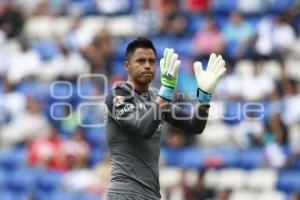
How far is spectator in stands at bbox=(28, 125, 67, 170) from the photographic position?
14531 millimetres

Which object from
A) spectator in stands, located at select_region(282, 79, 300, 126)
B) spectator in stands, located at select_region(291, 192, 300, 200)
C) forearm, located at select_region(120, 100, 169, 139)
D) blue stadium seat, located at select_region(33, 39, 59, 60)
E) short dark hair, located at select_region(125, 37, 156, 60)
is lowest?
Answer: spectator in stands, located at select_region(291, 192, 300, 200)

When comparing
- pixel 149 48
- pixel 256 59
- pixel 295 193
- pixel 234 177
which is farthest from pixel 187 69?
pixel 149 48

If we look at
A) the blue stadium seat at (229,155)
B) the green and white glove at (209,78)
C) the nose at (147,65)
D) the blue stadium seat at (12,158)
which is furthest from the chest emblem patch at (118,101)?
the blue stadium seat at (12,158)

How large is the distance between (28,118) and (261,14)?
4479 mm

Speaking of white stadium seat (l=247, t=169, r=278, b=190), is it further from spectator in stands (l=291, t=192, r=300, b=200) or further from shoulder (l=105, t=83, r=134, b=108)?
shoulder (l=105, t=83, r=134, b=108)

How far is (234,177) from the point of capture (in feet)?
42.4

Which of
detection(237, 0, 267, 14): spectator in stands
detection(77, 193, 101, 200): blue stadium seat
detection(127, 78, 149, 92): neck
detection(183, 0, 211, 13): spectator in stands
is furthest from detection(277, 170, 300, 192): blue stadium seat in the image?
detection(127, 78, 149, 92): neck

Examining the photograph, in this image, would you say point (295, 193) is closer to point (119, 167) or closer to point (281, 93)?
point (281, 93)

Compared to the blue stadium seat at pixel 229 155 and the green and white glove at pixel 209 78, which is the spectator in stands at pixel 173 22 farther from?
the green and white glove at pixel 209 78

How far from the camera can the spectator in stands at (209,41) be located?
14.1 m

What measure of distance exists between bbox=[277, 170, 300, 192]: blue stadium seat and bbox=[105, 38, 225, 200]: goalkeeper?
612 centimetres

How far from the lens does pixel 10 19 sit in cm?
1794

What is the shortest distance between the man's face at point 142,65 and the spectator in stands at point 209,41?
770 cm

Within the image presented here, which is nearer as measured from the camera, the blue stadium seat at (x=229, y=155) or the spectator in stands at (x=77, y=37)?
the blue stadium seat at (x=229, y=155)
